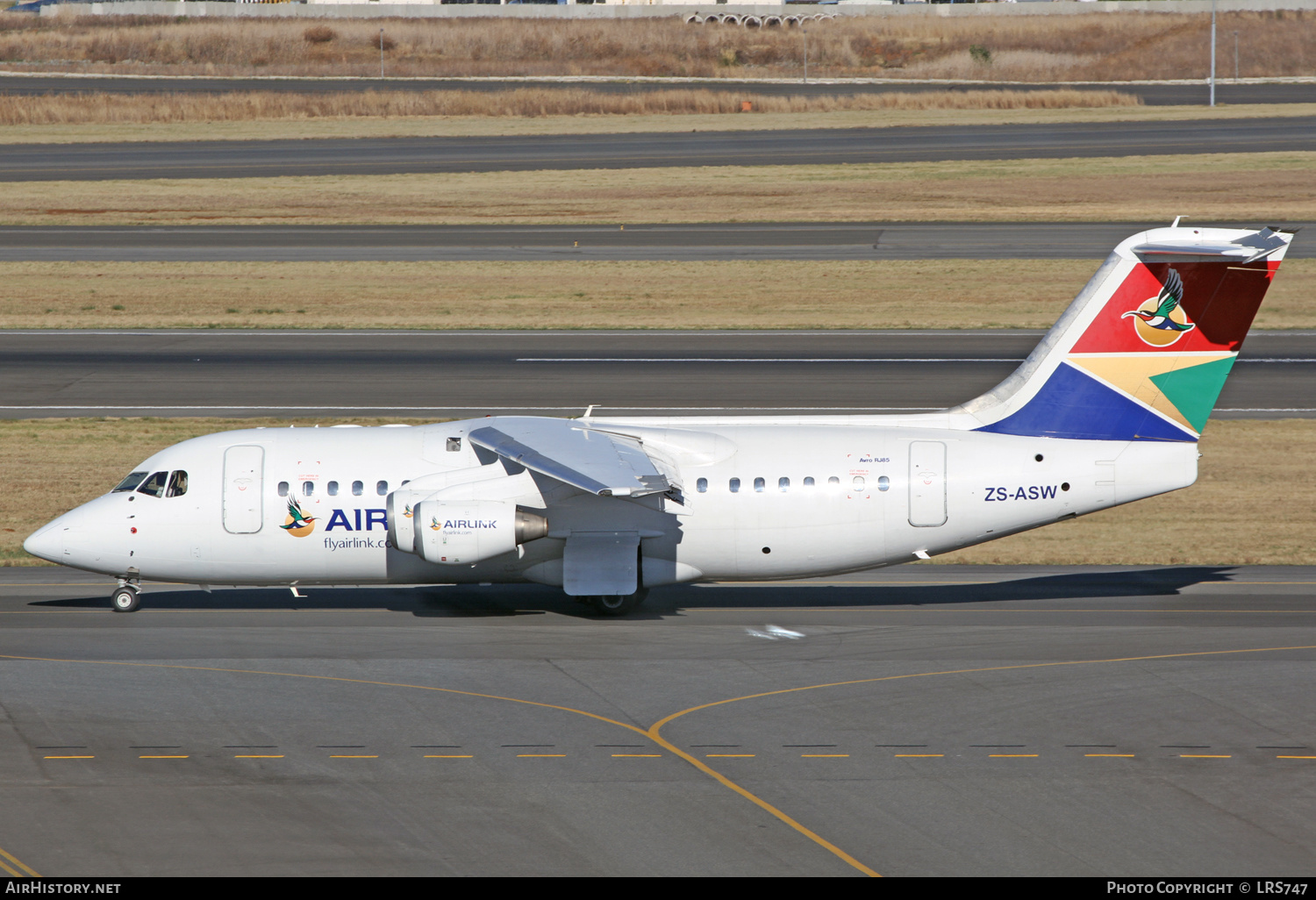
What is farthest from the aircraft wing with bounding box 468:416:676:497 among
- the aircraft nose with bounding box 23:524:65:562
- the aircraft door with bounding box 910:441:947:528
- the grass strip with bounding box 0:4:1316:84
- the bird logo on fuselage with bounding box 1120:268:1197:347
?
the grass strip with bounding box 0:4:1316:84

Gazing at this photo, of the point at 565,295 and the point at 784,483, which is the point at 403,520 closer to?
the point at 784,483

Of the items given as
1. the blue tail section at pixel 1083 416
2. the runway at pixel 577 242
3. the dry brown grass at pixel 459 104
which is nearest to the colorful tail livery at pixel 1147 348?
the blue tail section at pixel 1083 416

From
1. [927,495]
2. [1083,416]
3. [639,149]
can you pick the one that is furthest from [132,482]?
[639,149]

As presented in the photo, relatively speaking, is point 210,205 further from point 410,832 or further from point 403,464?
point 410,832

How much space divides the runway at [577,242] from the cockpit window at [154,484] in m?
34.8

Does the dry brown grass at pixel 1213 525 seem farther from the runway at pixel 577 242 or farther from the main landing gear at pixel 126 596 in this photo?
the runway at pixel 577 242

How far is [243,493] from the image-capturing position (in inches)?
1001

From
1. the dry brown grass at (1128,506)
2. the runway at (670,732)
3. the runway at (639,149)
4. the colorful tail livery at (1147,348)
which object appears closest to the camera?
the runway at (670,732)

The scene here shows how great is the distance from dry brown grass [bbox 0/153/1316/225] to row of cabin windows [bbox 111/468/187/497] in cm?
4271

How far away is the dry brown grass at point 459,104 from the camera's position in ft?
307

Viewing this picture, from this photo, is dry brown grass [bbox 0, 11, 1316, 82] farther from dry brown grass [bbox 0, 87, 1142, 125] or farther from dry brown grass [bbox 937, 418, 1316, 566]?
dry brown grass [bbox 937, 418, 1316, 566]

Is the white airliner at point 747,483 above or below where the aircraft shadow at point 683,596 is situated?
above

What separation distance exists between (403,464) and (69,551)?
20.1 ft

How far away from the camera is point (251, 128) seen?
89.6 metres
